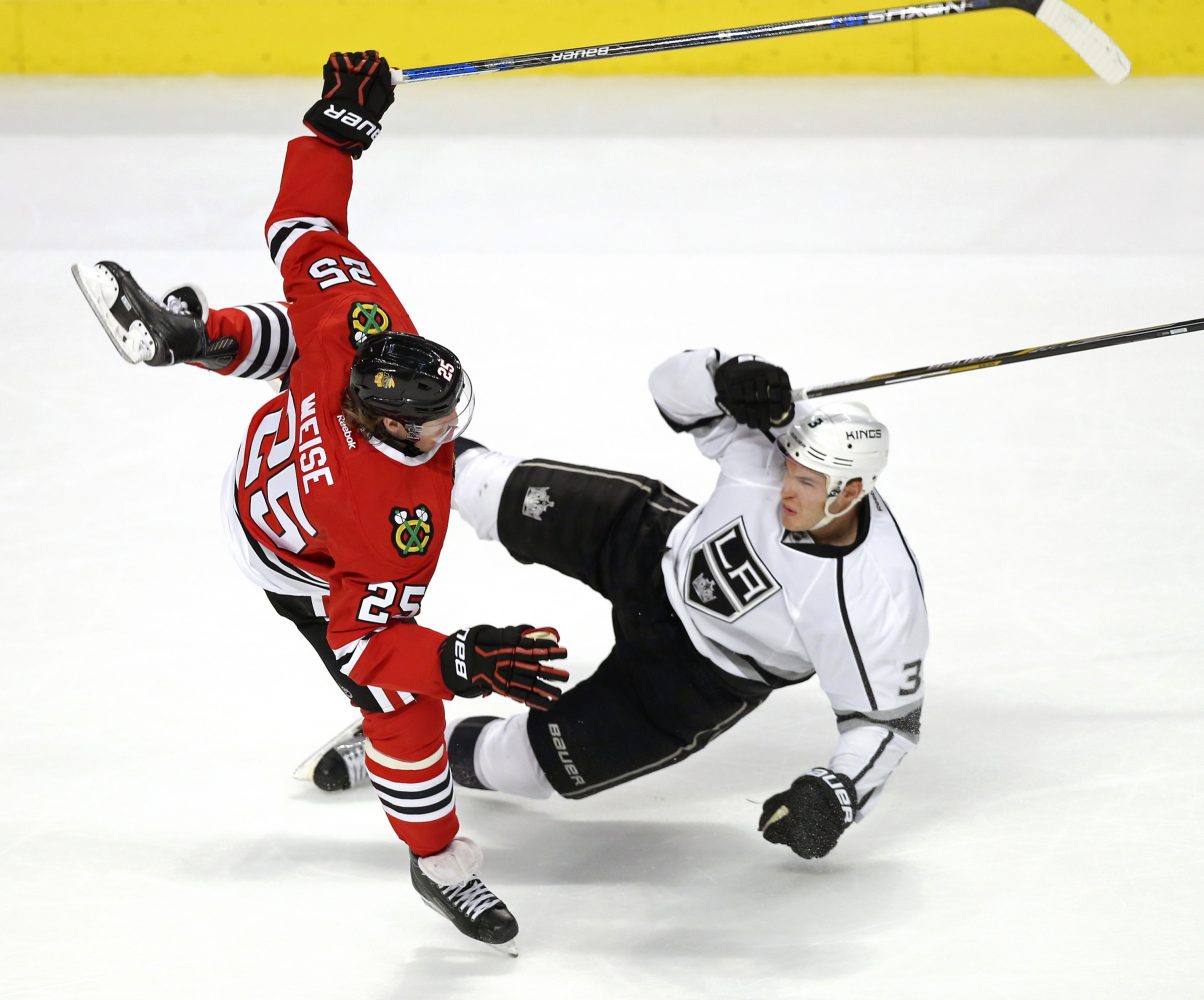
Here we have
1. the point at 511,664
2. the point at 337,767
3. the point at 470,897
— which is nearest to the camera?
the point at 511,664

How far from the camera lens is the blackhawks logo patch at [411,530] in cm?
292

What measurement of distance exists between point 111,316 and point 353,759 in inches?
44.2

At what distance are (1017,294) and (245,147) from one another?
11.3 feet

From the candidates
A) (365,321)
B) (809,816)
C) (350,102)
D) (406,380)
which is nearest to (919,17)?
(350,102)

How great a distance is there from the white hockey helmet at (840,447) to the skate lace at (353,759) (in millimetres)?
1206

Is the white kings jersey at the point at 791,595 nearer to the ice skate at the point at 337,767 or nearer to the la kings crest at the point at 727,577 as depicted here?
the la kings crest at the point at 727,577

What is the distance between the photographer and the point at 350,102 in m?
3.49

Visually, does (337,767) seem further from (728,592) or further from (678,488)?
(678,488)

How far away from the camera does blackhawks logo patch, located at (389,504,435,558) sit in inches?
115

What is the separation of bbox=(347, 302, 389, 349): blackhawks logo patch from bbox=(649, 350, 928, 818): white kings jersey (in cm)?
60

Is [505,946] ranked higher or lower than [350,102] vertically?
lower

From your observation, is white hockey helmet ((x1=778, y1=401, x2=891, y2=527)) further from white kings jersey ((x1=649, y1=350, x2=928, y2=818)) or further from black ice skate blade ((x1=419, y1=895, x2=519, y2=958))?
black ice skate blade ((x1=419, y1=895, x2=519, y2=958))

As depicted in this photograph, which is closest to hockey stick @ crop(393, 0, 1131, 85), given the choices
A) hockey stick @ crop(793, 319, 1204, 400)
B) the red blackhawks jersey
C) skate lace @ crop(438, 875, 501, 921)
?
the red blackhawks jersey

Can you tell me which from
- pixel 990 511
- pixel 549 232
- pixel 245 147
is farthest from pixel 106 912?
pixel 245 147
